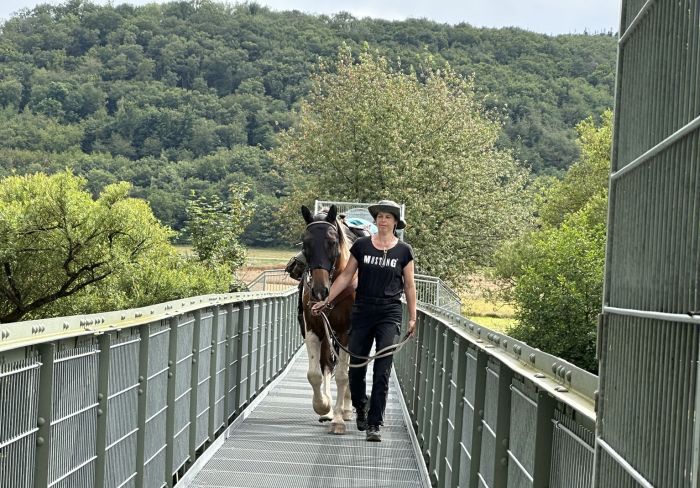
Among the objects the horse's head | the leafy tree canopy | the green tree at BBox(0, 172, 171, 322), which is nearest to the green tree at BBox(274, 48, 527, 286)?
the leafy tree canopy

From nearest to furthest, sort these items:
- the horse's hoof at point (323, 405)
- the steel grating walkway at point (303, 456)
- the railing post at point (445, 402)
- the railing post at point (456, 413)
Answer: the railing post at point (456, 413) → the railing post at point (445, 402) → the steel grating walkway at point (303, 456) → the horse's hoof at point (323, 405)

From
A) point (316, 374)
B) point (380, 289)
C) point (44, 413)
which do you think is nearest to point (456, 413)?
point (44, 413)

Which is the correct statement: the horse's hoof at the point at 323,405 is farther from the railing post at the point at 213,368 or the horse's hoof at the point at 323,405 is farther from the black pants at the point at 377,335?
the railing post at the point at 213,368

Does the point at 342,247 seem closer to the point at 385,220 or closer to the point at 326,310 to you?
the point at 326,310

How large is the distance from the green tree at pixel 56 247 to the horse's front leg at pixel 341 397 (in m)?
37.4

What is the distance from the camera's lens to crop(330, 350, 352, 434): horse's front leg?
11328 millimetres

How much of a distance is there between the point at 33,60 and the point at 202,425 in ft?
399

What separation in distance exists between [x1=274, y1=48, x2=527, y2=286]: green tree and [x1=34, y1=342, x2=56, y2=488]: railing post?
2088 inches

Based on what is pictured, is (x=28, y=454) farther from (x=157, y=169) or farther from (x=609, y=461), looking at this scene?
(x=157, y=169)

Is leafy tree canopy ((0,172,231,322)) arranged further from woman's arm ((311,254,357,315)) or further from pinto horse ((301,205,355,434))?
woman's arm ((311,254,357,315))

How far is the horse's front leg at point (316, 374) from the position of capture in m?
11.6

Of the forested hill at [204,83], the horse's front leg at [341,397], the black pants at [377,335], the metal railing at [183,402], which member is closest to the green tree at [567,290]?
the forested hill at [204,83]

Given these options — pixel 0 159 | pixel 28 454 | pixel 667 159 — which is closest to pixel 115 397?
pixel 28 454

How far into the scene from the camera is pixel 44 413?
15.6ft
